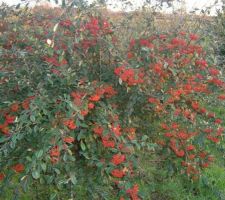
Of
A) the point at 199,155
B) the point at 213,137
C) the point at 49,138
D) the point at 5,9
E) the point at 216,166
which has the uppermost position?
the point at 5,9

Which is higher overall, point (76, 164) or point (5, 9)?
point (5, 9)

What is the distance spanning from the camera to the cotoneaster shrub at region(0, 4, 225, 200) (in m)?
2.71

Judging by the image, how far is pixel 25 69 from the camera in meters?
3.02

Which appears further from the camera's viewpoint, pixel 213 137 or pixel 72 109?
pixel 213 137

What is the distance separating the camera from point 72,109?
101 inches

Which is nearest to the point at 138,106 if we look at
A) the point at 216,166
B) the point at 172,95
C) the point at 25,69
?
the point at 172,95

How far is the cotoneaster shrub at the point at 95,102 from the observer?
2.71 metres

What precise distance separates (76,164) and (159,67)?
0.91 metres

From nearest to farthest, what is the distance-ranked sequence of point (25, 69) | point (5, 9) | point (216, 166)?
point (25, 69) → point (5, 9) → point (216, 166)

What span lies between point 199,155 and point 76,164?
108 cm

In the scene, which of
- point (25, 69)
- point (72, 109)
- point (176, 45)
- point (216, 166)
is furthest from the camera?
point (216, 166)

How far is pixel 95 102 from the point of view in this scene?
299cm

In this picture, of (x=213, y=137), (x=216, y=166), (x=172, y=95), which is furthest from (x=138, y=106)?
(x=216, y=166)

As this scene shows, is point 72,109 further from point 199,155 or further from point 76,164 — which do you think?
point 199,155
